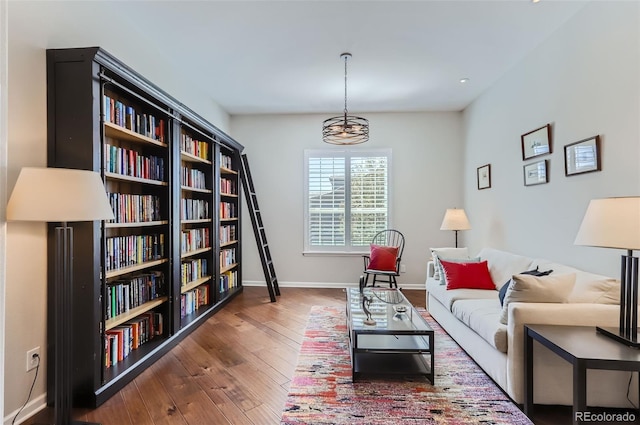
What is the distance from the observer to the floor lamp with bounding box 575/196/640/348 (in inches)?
65.8

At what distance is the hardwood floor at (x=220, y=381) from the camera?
1.95m

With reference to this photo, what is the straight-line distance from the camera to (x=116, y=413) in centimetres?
197

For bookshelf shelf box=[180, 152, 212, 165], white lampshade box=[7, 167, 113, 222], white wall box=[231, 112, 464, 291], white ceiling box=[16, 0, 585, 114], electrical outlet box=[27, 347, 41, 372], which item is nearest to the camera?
white lampshade box=[7, 167, 113, 222]

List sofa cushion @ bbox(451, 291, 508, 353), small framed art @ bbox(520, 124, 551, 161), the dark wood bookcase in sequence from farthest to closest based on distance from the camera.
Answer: small framed art @ bbox(520, 124, 551, 161), sofa cushion @ bbox(451, 291, 508, 353), the dark wood bookcase

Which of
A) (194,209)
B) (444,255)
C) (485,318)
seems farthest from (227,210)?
(485,318)

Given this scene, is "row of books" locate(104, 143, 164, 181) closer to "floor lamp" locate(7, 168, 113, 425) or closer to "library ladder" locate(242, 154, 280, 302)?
"floor lamp" locate(7, 168, 113, 425)

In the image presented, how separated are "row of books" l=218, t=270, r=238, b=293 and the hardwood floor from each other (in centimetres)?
62

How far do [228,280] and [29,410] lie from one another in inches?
107

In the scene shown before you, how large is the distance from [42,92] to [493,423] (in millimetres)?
3351

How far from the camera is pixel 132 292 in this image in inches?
103

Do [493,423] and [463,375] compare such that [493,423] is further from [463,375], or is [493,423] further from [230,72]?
[230,72]

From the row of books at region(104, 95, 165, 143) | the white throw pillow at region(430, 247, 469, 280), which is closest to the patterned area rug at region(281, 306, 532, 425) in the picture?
the white throw pillow at region(430, 247, 469, 280)

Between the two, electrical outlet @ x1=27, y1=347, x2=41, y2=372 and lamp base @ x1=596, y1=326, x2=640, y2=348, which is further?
electrical outlet @ x1=27, y1=347, x2=41, y2=372

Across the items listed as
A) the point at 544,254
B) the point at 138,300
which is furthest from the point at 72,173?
the point at 544,254
